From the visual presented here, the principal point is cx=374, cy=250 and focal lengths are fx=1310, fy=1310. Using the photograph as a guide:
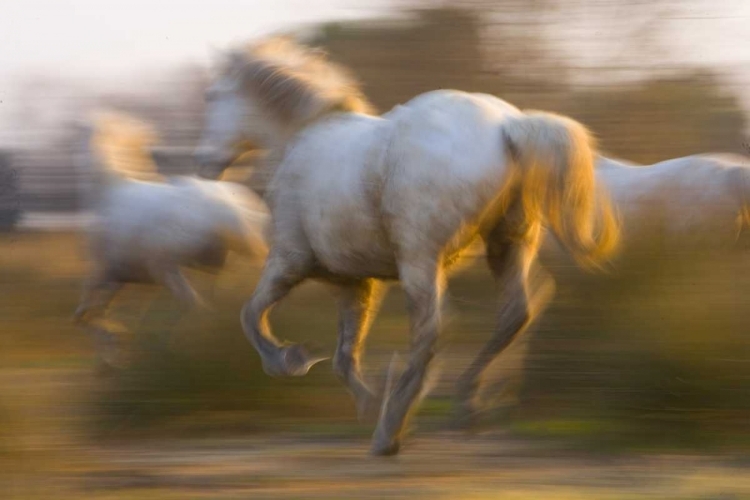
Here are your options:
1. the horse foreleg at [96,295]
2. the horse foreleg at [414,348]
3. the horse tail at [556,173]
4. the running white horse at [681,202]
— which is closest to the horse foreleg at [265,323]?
the horse foreleg at [414,348]

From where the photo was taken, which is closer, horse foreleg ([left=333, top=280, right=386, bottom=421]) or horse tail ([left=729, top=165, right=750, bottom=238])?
horse foreleg ([left=333, top=280, right=386, bottom=421])

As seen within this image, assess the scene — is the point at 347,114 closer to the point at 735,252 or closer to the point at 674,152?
the point at 735,252

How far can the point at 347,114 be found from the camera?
20.3 feet

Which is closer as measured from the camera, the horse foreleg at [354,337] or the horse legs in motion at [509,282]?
the horse legs in motion at [509,282]

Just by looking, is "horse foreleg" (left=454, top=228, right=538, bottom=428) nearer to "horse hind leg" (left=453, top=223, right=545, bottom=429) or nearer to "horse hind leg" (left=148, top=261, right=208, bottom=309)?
"horse hind leg" (left=453, top=223, right=545, bottom=429)

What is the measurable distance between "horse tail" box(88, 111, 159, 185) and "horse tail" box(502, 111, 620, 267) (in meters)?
4.43

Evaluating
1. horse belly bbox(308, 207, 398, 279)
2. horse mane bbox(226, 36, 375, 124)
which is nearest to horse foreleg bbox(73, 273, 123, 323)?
horse mane bbox(226, 36, 375, 124)

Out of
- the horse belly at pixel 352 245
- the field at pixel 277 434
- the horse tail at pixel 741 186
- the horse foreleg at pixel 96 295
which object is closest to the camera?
the field at pixel 277 434

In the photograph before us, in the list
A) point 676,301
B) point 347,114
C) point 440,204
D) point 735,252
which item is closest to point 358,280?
point 347,114

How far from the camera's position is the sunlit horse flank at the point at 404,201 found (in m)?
5.28

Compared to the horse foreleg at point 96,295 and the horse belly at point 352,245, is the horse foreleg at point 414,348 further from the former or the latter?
the horse foreleg at point 96,295

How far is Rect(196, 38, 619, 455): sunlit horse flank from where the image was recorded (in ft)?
17.3

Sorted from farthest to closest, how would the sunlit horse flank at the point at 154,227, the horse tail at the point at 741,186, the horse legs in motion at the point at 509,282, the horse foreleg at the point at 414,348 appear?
1. the sunlit horse flank at the point at 154,227
2. the horse tail at the point at 741,186
3. the horse legs in motion at the point at 509,282
4. the horse foreleg at the point at 414,348

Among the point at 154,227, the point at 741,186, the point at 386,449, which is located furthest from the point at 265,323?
the point at 741,186
